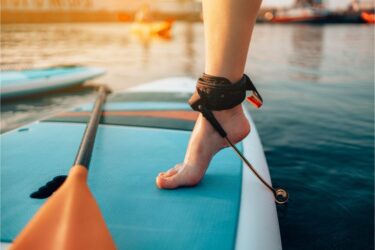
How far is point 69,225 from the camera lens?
75cm

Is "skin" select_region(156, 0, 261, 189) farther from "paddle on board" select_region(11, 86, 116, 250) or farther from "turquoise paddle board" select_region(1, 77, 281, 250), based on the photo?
"paddle on board" select_region(11, 86, 116, 250)

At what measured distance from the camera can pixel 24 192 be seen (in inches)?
53.5

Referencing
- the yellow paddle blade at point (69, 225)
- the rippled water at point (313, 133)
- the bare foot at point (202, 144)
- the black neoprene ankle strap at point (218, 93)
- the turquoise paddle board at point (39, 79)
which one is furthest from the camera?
the turquoise paddle board at point (39, 79)

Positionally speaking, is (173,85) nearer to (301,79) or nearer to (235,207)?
(235,207)

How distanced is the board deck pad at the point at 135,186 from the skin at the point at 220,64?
82 millimetres

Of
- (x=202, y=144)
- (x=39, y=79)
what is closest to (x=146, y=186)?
(x=202, y=144)

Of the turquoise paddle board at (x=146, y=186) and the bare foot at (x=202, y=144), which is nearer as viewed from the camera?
the turquoise paddle board at (x=146, y=186)

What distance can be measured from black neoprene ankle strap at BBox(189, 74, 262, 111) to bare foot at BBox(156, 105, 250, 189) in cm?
6

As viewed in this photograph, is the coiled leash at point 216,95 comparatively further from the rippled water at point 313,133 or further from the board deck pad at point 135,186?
the rippled water at point 313,133

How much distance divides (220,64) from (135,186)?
63 cm

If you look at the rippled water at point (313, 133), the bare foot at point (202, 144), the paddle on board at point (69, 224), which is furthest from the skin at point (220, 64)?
the rippled water at point (313, 133)

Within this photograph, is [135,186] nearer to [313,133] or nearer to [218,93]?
[218,93]

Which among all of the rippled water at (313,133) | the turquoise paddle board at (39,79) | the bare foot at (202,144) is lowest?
the rippled water at (313,133)

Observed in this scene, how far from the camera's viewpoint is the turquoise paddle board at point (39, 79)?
470cm
